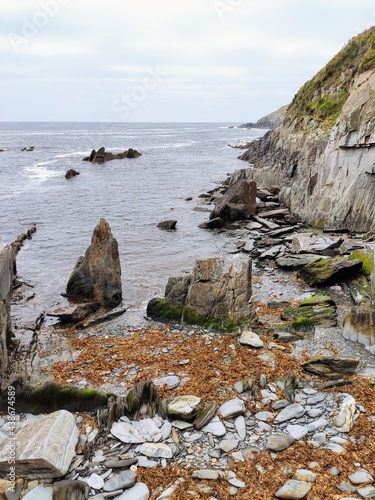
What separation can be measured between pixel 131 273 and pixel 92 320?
17.2ft

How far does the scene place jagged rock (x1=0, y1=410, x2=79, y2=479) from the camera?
6.21 metres

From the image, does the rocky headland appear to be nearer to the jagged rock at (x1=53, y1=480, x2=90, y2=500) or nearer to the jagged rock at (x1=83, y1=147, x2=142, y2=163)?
the jagged rock at (x1=53, y1=480, x2=90, y2=500)

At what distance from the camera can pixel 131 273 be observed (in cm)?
1895

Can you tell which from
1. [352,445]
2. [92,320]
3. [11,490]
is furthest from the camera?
[92,320]

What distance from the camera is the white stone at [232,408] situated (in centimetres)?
776

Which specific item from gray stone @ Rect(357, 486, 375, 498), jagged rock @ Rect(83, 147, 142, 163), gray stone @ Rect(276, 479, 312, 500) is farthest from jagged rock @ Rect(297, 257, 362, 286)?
jagged rock @ Rect(83, 147, 142, 163)

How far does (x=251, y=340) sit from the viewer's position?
35.6 feet

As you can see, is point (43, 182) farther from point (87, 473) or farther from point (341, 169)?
point (87, 473)

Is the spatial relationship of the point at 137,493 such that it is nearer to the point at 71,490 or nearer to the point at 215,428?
the point at 71,490

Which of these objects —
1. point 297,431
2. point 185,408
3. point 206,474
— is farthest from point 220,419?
point 206,474

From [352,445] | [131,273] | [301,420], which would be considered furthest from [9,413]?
[131,273]

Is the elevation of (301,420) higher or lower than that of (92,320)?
higher

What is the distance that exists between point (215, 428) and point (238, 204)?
21.9m

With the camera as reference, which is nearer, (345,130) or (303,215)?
(345,130)
